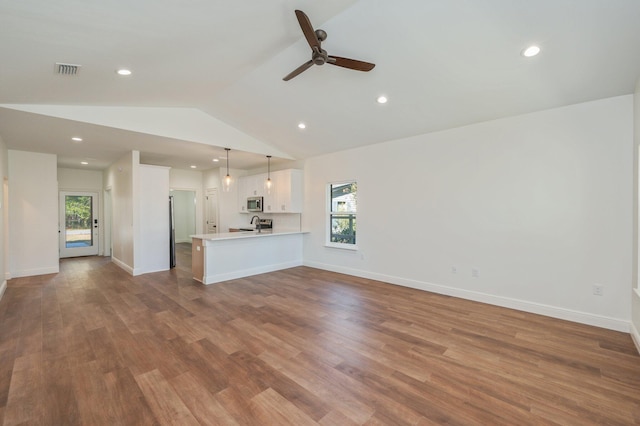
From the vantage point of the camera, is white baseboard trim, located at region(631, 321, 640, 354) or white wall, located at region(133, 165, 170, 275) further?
white wall, located at region(133, 165, 170, 275)

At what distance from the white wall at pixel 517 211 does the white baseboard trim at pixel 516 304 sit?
0.01 meters

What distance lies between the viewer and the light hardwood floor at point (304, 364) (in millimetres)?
1927

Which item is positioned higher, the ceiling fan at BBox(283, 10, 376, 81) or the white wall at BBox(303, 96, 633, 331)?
the ceiling fan at BBox(283, 10, 376, 81)

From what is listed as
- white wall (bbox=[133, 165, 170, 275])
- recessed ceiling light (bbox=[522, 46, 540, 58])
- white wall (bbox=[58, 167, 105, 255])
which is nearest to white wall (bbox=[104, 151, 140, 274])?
white wall (bbox=[133, 165, 170, 275])

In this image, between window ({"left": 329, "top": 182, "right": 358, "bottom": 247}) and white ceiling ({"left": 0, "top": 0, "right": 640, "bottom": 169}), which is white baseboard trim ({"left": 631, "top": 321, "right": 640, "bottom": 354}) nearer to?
white ceiling ({"left": 0, "top": 0, "right": 640, "bottom": 169})

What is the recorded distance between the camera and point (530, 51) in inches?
104

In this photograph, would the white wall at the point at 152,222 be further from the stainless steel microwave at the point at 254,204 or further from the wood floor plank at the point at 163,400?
the wood floor plank at the point at 163,400

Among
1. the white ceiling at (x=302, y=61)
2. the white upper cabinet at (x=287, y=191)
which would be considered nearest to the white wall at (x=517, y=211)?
the white ceiling at (x=302, y=61)

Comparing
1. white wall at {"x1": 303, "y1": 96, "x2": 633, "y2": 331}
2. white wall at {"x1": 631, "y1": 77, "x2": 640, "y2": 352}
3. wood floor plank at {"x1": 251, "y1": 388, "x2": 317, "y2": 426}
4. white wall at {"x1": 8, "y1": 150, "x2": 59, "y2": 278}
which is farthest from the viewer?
white wall at {"x1": 8, "y1": 150, "x2": 59, "y2": 278}

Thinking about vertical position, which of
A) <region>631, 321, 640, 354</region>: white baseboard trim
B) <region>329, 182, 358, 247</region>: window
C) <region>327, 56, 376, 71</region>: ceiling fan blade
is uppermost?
<region>327, 56, 376, 71</region>: ceiling fan blade

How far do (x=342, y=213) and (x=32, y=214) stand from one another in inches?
262

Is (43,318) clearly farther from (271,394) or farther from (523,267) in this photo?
(523,267)

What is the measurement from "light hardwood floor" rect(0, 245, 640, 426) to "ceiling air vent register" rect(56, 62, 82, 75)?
9.12 ft

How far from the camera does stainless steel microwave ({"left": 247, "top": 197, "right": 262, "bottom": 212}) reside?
24.7 ft
